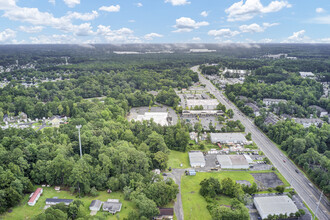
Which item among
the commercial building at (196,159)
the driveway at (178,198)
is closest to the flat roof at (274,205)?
the driveway at (178,198)

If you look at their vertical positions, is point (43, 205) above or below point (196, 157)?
below

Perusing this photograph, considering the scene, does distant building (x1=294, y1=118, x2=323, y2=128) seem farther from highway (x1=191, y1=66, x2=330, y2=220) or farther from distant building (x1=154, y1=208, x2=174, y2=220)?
distant building (x1=154, y1=208, x2=174, y2=220)

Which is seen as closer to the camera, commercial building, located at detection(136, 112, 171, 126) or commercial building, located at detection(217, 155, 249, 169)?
commercial building, located at detection(217, 155, 249, 169)

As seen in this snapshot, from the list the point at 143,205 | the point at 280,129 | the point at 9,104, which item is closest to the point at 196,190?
the point at 143,205

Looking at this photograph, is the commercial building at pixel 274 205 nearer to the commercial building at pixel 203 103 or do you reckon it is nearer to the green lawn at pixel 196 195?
the green lawn at pixel 196 195

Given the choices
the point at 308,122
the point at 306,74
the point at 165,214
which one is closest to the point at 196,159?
the point at 165,214

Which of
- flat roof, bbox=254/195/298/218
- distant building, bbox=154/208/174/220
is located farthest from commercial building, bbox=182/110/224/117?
distant building, bbox=154/208/174/220

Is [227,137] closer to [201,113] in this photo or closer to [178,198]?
[201,113]
